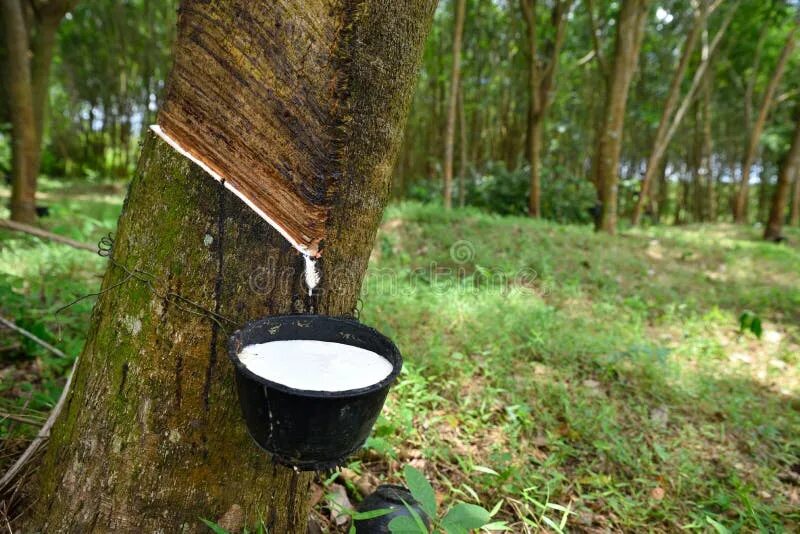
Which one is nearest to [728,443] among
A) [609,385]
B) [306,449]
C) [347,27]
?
[609,385]

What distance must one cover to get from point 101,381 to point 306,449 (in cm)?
65

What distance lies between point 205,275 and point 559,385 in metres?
2.17

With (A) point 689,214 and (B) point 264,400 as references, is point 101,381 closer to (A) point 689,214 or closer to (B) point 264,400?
(B) point 264,400

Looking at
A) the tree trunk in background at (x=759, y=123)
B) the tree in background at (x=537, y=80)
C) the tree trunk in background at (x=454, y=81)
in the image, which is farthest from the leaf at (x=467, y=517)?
the tree trunk in background at (x=759, y=123)

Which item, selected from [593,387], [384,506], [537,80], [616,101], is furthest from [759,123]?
[384,506]

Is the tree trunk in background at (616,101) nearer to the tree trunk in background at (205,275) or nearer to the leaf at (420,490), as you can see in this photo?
the tree trunk in background at (205,275)

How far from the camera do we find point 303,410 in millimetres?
888

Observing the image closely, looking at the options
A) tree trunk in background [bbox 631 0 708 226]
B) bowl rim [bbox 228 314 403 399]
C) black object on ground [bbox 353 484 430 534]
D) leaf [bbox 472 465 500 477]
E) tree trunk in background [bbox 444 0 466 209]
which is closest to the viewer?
bowl rim [bbox 228 314 403 399]

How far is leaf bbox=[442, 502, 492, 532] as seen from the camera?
3.89 feet

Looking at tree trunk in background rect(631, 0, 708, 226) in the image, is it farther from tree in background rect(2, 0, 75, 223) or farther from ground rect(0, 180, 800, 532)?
tree in background rect(2, 0, 75, 223)

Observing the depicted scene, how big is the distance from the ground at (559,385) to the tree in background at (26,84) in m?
0.73

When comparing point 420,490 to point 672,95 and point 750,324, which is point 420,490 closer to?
point 750,324

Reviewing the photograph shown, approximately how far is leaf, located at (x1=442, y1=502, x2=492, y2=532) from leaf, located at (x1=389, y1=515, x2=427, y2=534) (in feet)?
0.26

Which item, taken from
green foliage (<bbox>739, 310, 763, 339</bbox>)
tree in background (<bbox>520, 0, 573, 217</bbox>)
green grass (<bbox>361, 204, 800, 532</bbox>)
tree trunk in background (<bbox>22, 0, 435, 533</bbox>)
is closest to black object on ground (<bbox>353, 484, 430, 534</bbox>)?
green grass (<bbox>361, 204, 800, 532</bbox>)
